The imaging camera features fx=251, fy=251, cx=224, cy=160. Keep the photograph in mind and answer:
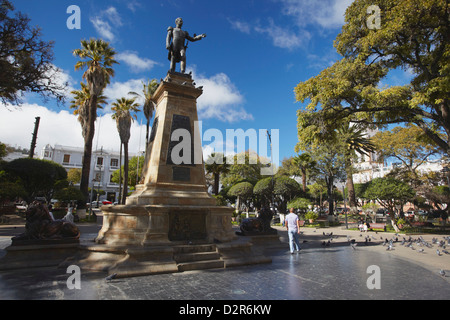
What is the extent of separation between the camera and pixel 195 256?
21.7 feet

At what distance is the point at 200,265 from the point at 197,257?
27 centimetres

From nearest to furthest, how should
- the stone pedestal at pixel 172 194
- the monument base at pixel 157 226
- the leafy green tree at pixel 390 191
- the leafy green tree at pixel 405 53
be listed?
1. the monument base at pixel 157 226
2. the stone pedestal at pixel 172 194
3. the leafy green tree at pixel 405 53
4. the leafy green tree at pixel 390 191

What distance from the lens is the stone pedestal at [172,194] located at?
7.04m

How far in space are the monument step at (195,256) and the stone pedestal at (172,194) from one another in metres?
0.59

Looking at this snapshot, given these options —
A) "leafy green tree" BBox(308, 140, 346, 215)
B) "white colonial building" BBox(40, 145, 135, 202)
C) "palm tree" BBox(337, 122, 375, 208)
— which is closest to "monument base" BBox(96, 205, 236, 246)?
"leafy green tree" BBox(308, 140, 346, 215)

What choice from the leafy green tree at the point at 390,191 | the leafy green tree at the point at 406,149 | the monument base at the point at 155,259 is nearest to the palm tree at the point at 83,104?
the monument base at the point at 155,259

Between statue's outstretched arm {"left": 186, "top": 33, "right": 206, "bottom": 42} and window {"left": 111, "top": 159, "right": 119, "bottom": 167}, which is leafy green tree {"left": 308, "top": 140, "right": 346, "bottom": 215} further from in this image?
window {"left": 111, "top": 159, "right": 119, "bottom": 167}

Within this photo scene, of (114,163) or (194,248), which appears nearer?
(194,248)

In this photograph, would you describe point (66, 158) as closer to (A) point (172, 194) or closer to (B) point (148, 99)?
(B) point (148, 99)

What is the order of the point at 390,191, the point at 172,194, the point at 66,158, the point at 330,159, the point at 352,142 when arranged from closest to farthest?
1. the point at 172,194
2. the point at 390,191
3. the point at 330,159
4. the point at 352,142
5. the point at 66,158

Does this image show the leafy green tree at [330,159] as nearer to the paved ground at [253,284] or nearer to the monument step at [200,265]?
the paved ground at [253,284]

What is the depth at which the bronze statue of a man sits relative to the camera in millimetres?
9664

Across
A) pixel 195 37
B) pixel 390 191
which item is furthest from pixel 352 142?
pixel 195 37
